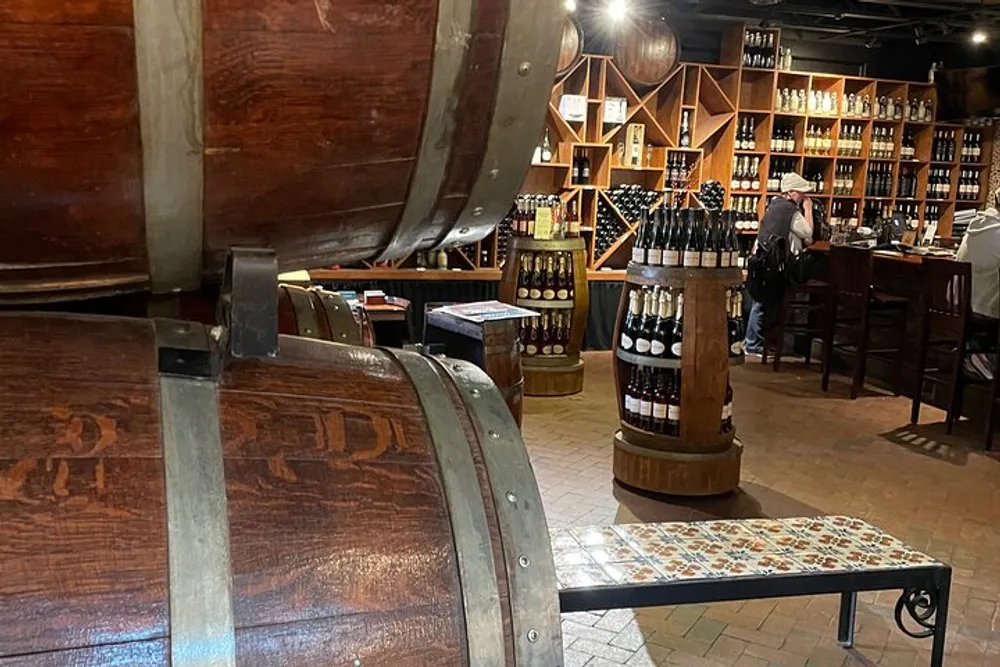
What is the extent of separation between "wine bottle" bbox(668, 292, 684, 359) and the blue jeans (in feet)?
15.2

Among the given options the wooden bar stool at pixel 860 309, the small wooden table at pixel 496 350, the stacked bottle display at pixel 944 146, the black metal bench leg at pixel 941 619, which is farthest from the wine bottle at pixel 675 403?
the stacked bottle display at pixel 944 146

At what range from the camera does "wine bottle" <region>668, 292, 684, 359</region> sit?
4.19 meters

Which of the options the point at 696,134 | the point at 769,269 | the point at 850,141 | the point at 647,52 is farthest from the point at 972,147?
the point at 647,52

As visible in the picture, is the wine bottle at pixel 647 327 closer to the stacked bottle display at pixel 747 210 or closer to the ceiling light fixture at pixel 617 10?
the ceiling light fixture at pixel 617 10

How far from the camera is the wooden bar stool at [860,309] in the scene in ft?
21.7

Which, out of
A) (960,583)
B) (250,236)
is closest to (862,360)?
(960,583)

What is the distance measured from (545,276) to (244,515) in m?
5.98

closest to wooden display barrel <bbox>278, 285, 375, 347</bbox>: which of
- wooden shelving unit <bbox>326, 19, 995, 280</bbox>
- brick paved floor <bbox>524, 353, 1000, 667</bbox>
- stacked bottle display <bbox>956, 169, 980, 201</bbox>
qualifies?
brick paved floor <bbox>524, 353, 1000, 667</bbox>

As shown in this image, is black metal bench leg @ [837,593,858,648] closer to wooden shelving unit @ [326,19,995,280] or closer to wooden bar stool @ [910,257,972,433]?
wooden bar stool @ [910,257,972,433]

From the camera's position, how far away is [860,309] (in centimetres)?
707

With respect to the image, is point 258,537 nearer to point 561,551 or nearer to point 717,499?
point 561,551

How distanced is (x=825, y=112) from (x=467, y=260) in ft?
14.5

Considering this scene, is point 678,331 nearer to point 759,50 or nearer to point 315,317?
point 315,317

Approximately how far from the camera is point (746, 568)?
257 centimetres
